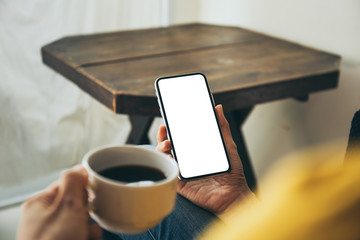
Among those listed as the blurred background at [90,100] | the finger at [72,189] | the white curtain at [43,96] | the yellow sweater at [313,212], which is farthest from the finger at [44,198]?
the white curtain at [43,96]

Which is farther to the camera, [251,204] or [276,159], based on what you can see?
[276,159]

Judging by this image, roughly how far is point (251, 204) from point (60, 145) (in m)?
1.26

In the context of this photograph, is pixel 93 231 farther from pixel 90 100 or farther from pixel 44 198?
pixel 90 100

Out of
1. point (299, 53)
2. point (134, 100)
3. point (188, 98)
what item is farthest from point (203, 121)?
point (299, 53)

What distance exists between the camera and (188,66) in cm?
114

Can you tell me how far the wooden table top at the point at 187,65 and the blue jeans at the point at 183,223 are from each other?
30 cm

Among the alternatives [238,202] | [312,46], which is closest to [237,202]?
[238,202]

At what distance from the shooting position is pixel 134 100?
0.96 meters

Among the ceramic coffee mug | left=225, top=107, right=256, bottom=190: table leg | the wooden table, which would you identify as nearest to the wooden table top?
the wooden table

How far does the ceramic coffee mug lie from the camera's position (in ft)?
1.34

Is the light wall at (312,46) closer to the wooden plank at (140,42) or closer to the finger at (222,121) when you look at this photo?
the wooden plank at (140,42)

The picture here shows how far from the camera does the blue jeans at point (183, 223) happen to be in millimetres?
678

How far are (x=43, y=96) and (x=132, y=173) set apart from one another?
1296mm

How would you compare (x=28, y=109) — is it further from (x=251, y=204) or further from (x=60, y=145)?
(x=251, y=204)
